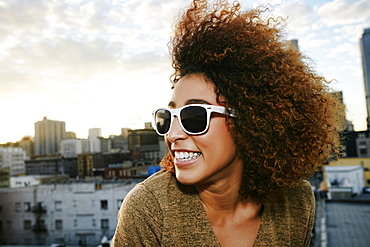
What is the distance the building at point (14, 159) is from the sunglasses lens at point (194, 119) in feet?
115

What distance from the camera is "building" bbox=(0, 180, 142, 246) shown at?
45.5 ft

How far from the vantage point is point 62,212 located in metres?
15.0

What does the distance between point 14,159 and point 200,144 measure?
1432 inches

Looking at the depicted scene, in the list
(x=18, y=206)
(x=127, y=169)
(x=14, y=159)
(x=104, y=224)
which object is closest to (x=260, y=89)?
(x=104, y=224)

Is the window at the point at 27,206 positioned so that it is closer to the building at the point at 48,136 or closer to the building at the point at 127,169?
the building at the point at 127,169

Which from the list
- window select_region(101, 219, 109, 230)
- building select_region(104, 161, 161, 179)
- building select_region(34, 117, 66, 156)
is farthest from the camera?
building select_region(34, 117, 66, 156)

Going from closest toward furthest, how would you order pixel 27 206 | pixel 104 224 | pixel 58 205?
1. pixel 104 224
2. pixel 58 205
3. pixel 27 206

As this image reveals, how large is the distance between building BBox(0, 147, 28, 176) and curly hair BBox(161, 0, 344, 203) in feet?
115

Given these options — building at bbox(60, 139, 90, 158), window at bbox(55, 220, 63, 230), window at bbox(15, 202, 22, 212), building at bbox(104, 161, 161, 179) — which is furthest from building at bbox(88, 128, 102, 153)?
window at bbox(55, 220, 63, 230)

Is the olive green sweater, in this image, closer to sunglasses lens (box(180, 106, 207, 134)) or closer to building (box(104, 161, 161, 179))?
sunglasses lens (box(180, 106, 207, 134))

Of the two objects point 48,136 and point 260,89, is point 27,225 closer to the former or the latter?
point 48,136

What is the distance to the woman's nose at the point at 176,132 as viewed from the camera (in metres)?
0.93

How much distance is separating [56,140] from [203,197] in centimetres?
3169

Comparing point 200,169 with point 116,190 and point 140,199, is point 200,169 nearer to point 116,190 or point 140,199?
point 140,199
